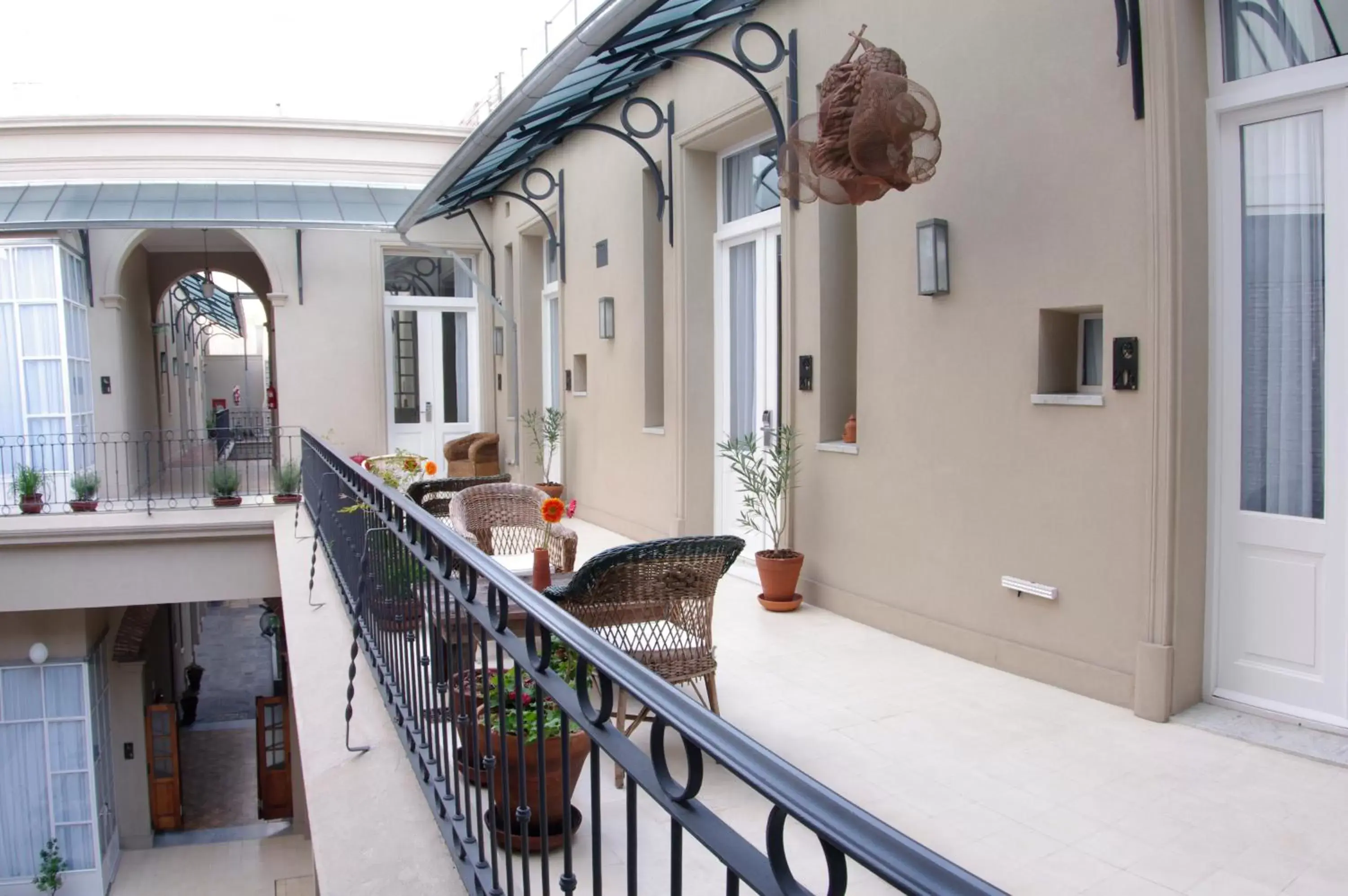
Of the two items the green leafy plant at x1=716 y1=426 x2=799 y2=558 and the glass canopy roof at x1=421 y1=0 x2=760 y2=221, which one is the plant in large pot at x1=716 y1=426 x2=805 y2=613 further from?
the glass canopy roof at x1=421 y1=0 x2=760 y2=221

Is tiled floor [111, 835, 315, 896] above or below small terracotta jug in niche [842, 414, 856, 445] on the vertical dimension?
below

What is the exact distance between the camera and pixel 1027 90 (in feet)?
11.7

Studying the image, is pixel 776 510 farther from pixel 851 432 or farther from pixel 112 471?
pixel 112 471

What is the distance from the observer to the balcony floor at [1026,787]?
231 centimetres

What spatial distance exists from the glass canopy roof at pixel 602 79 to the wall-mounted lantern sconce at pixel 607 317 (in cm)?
140

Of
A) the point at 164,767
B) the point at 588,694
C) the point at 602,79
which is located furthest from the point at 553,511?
the point at 164,767

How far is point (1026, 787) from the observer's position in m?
2.77

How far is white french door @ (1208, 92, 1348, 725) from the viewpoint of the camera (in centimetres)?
292

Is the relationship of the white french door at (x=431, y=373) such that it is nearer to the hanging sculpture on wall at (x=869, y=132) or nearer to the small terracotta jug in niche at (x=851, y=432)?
the small terracotta jug in niche at (x=851, y=432)

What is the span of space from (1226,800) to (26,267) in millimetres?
10839

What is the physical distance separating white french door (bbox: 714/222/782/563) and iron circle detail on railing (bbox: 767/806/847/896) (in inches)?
183

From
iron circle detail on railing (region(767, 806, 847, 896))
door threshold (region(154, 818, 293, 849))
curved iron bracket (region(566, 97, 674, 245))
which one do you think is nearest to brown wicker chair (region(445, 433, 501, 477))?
curved iron bracket (region(566, 97, 674, 245))

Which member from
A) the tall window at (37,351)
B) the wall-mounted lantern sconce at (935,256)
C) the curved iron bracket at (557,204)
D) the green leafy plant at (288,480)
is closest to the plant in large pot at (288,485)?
the green leafy plant at (288,480)

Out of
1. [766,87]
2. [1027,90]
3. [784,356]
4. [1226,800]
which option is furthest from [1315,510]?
[766,87]
